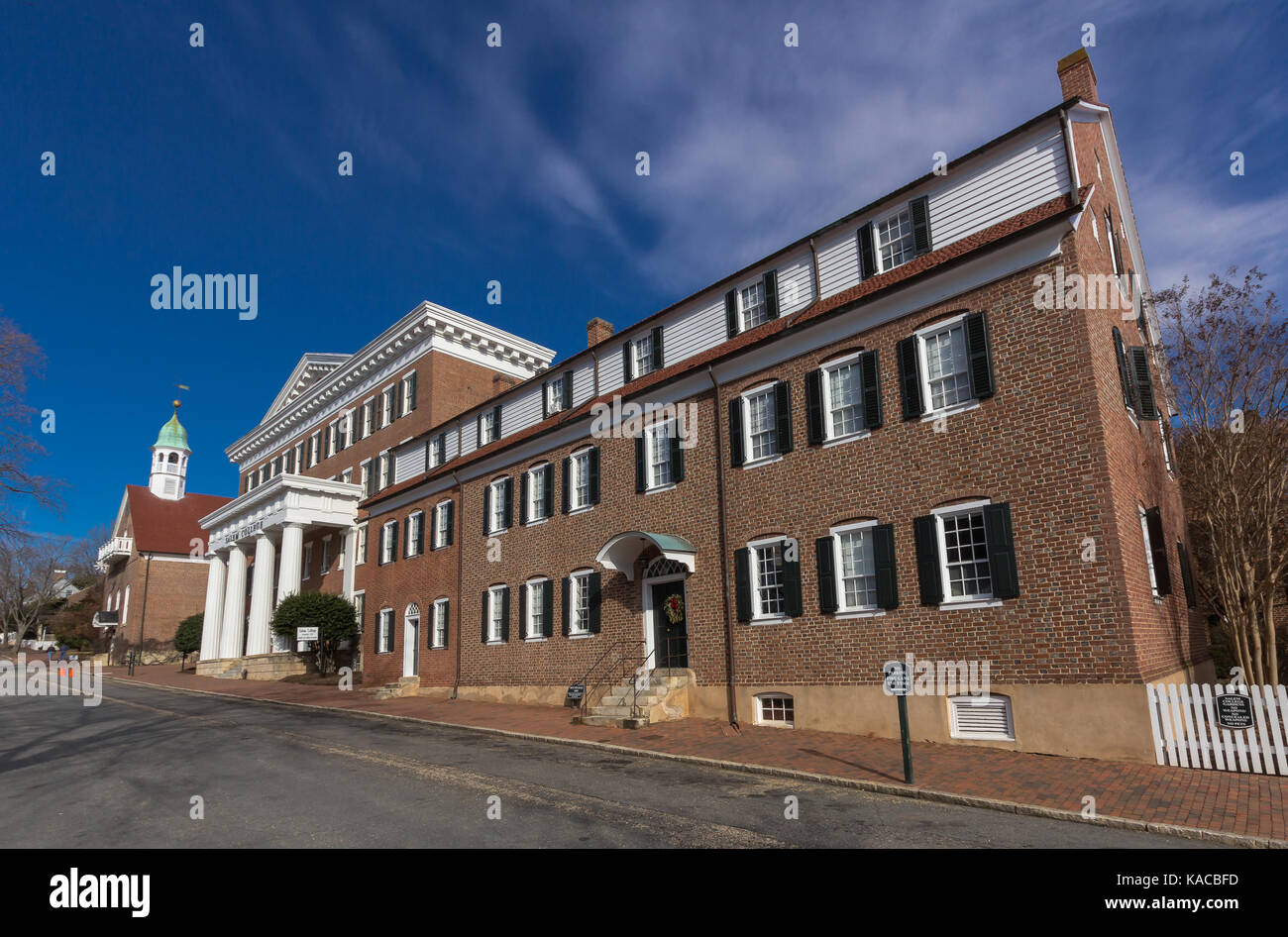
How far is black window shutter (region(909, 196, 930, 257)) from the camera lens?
14469 millimetres

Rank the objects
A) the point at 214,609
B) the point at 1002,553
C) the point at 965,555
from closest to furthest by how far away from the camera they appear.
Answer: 1. the point at 1002,553
2. the point at 965,555
3. the point at 214,609

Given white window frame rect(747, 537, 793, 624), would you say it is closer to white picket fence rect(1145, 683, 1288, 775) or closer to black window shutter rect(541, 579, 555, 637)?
white picket fence rect(1145, 683, 1288, 775)

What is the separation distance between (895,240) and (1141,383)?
545cm

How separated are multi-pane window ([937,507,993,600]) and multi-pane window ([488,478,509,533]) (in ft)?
46.7

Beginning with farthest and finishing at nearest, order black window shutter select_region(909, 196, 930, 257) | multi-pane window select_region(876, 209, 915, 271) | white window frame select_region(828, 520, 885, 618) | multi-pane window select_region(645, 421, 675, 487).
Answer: multi-pane window select_region(645, 421, 675, 487)
multi-pane window select_region(876, 209, 915, 271)
black window shutter select_region(909, 196, 930, 257)
white window frame select_region(828, 520, 885, 618)

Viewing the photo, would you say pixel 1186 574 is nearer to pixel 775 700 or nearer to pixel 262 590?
pixel 775 700

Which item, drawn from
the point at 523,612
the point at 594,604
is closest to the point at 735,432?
the point at 594,604

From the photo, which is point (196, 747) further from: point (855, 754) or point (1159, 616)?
point (1159, 616)

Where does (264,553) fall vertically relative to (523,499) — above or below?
above

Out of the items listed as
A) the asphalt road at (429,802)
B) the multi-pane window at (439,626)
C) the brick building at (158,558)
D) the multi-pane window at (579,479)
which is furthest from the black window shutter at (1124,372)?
the brick building at (158,558)

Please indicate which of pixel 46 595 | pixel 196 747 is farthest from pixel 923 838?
pixel 46 595

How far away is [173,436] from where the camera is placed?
220 ft

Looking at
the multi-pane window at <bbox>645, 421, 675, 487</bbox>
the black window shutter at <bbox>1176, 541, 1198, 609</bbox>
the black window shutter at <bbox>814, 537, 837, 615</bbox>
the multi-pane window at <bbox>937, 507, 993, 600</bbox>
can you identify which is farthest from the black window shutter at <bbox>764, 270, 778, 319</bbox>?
the black window shutter at <bbox>1176, 541, 1198, 609</bbox>

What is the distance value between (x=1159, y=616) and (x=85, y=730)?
21.7m
